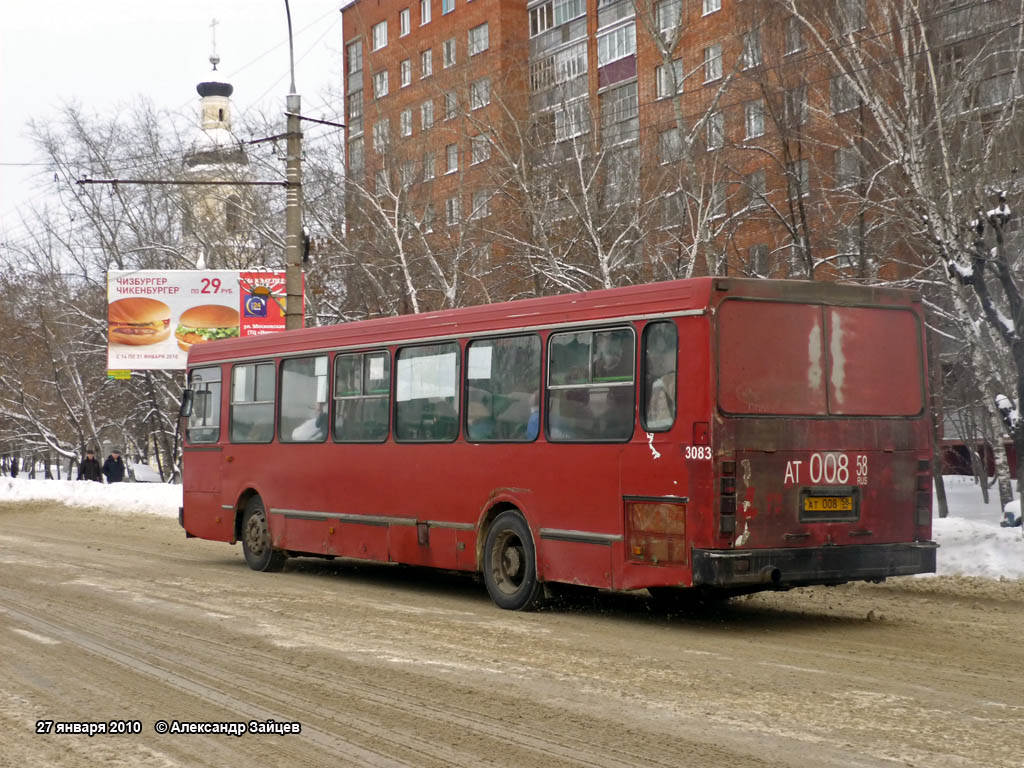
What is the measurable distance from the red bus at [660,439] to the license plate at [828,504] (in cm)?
1

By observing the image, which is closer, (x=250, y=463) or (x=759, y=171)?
(x=250, y=463)

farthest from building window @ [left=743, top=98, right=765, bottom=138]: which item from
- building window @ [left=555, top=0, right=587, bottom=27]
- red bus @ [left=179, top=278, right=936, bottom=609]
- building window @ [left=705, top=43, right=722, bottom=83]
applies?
building window @ [left=555, top=0, right=587, bottom=27]

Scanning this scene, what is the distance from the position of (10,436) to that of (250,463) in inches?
1618

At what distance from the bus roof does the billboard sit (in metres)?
24.4

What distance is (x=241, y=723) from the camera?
6.73 metres

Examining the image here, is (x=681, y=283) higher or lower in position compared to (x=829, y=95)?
lower

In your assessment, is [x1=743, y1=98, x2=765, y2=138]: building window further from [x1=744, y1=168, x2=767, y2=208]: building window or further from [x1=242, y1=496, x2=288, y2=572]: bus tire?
[x1=242, y1=496, x2=288, y2=572]: bus tire

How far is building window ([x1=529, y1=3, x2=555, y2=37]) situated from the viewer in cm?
5509

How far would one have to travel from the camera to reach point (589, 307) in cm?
1121

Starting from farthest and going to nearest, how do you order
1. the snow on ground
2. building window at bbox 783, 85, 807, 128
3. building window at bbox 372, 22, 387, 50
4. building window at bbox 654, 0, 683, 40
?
1. building window at bbox 372, 22, 387, 50
2. building window at bbox 654, 0, 683, 40
3. building window at bbox 783, 85, 807, 128
4. the snow on ground

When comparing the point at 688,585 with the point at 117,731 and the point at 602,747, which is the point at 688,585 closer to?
the point at 602,747

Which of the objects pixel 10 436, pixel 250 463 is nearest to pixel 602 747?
pixel 250 463

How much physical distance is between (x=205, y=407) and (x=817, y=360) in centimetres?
907

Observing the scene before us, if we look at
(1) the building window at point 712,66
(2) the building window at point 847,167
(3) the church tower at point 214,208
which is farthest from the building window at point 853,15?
(3) the church tower at point 214,208
